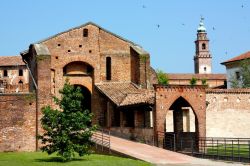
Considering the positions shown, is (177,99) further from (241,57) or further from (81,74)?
(241,57)

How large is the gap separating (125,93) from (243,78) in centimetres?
3185

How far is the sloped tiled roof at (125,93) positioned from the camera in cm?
3162

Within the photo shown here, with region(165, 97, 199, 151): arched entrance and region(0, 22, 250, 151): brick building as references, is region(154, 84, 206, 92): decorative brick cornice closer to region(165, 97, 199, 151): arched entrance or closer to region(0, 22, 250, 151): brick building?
region(0, 22, 250, 151): brick building

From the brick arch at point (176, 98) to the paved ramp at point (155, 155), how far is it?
1.83 meters

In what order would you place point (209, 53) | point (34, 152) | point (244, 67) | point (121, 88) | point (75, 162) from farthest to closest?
point (209, 53) → point (244, 67) → point (121, 88) → point (34, 152) → point (75, 162)

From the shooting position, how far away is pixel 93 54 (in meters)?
37.3

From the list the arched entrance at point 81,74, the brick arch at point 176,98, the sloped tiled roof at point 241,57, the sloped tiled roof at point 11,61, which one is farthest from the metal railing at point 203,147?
the sloped tiled roof at point 11,61

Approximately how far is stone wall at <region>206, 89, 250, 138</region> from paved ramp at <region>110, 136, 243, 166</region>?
7.97 meters

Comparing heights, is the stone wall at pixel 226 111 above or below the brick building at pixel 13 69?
below

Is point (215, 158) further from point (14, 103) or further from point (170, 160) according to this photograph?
point (14, 103)

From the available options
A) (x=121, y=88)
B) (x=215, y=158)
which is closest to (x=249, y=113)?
(x=121, y=88)

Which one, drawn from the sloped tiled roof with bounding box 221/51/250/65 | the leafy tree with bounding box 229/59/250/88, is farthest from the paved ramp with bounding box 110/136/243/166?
the sloped tiled roof with bounding box 221/51/250/65

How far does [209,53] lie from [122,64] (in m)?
113

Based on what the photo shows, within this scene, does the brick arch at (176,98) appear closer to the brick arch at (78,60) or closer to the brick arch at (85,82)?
the brick arch at (78,60)
